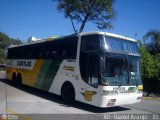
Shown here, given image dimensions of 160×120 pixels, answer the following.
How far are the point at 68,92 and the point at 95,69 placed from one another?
278 centimetres

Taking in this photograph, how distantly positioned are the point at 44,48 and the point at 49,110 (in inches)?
219

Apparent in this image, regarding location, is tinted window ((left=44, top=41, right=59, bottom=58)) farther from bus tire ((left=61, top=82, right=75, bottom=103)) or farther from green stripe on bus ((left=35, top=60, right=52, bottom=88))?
bus tire ((left=61, top=82, right=75, bottom=103))

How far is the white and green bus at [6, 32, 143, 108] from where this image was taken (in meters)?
10.4

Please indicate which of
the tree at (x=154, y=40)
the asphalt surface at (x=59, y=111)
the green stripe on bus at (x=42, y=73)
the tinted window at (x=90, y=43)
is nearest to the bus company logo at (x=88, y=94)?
the asphalt surface at (x=59, y=111)

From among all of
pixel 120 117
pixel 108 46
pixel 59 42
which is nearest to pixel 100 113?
pixel 120 117

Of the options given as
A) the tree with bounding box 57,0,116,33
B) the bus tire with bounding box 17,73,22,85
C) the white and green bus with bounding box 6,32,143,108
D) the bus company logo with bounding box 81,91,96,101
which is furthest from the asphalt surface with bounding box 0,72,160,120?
the tree with bounding box 57,0,116,33

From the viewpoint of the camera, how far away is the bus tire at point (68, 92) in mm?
12438

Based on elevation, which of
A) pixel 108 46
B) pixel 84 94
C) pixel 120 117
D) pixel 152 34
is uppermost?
pixel 152 34

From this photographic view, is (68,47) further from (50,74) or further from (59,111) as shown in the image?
(59,111)

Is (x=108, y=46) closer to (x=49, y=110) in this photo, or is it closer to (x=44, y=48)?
(x=49, y=110)

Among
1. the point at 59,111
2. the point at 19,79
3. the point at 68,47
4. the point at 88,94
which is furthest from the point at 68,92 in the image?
the point at 19,79

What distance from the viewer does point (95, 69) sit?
10.6 meters

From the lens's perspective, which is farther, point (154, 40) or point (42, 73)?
point (154, 40)

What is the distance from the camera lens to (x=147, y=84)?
71.4 ft
